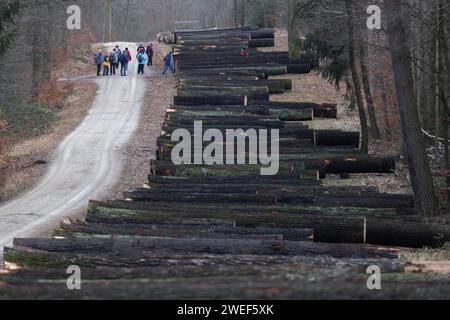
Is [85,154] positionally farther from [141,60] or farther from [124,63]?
[124,63]

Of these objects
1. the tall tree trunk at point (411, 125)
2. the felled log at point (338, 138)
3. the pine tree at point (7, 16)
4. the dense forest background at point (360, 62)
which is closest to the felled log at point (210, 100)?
the dense forest background at point (360, 62)

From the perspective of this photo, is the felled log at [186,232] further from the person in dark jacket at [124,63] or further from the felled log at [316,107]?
the person in dark jacket at [124,63]

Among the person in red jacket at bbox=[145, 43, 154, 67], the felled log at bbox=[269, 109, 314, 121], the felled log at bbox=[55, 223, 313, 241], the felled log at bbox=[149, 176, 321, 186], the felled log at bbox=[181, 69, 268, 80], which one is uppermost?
the person in red jacket at bbox=[145, 43, 154, 67]

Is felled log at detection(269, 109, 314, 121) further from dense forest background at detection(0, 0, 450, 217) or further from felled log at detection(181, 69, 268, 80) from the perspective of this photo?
felled log at detection(181, 69, 268, 80)

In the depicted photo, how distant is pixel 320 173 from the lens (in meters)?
20.4

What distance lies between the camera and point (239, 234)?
11.3 m

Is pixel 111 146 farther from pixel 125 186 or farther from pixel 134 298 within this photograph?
pixel 134 298

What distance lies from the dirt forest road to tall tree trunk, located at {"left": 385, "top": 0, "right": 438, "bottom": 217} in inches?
348

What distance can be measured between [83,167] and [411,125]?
12768 millimetres

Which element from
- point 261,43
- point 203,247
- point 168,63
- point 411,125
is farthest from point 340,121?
point 203,247

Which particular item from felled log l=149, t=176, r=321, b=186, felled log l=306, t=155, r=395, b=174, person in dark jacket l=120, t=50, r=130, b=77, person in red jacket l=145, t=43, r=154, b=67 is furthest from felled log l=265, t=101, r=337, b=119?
person in red jacket l=145, t=43, r=154, b=67

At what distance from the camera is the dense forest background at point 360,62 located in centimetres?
1563

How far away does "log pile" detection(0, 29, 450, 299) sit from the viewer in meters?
6.90

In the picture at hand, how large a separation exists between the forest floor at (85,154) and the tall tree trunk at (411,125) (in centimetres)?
862
